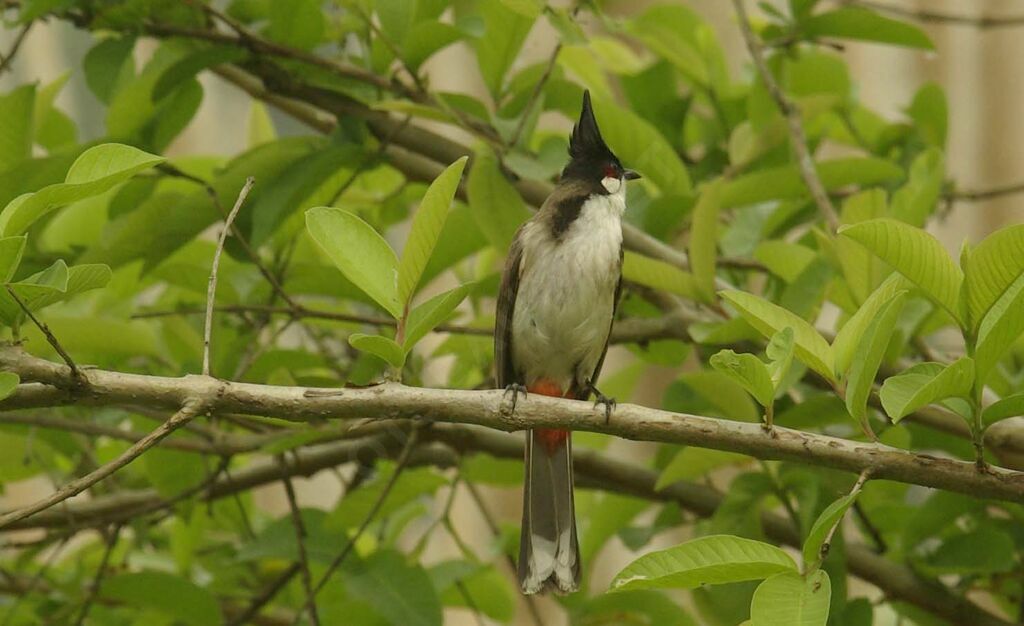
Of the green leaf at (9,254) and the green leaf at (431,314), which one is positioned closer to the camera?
the green leaf at (9,254)

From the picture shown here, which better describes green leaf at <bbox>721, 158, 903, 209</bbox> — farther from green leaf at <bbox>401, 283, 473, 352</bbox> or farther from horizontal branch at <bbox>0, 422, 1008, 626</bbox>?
green leaf at <bbox>401, 283, 473, 352</bbox>

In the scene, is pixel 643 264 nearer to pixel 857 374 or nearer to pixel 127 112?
pixel 857 374

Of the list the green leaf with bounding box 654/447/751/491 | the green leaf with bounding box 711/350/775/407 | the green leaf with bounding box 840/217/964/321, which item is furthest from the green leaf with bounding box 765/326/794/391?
the green leaf with bounding box 654/447/751/491

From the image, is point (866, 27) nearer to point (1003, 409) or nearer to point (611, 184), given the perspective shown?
point (611, 184)

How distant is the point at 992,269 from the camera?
54.7 inches

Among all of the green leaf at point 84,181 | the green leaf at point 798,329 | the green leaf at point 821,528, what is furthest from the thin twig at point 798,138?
the green leaf at point 84,181

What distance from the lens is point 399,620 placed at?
2.17 m

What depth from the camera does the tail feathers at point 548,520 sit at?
215cm

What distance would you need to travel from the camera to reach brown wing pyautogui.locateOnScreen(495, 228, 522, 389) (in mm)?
2391

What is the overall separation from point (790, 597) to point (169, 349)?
1408 millimetres

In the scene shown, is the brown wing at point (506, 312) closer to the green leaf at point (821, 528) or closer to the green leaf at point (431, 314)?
the green leaf at point (431, 314)

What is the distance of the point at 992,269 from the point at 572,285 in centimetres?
115

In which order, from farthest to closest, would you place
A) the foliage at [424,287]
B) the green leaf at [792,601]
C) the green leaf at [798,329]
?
the foliage at [424,287]
the green leaf at [798,329]
the green leaf at [792,601]

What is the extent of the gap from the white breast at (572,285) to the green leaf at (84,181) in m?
1.08
